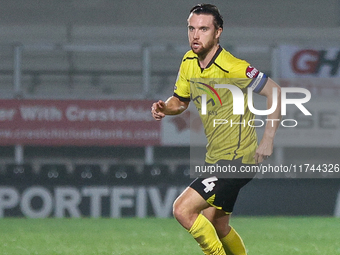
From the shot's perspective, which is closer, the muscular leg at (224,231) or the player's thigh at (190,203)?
the player's thigh at (190,203)

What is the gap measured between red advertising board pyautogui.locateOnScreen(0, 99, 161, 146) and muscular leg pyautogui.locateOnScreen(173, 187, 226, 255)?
698 centimetres

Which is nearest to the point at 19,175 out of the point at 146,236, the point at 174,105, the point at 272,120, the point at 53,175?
the point at 53,175

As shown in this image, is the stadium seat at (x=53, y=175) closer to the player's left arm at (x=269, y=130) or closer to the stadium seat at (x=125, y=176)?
the stadium seat at (x=125, y=176)

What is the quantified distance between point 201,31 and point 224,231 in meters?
1.44

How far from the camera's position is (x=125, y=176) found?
10.2 meters

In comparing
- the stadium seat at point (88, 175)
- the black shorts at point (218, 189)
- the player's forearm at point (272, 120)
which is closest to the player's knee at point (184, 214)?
the black shorts at point (218, 189)

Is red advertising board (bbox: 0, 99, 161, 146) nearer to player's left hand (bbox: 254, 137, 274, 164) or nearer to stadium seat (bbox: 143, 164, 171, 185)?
stadium seat (bbox: 143, 164, 171, 185)

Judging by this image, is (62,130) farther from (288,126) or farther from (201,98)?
→ (201,98)

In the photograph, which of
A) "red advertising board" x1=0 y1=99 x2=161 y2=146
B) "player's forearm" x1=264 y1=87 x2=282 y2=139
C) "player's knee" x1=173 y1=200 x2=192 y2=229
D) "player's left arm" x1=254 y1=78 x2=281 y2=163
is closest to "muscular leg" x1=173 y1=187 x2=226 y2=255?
"player's knee" x1=173 y1=200 x2=192 y2=229

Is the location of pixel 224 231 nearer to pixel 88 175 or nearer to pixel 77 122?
pixel 88 175

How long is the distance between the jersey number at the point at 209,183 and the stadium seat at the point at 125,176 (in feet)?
19.0

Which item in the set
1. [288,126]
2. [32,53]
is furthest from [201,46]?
[32,53]

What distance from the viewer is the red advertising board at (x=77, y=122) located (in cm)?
1130

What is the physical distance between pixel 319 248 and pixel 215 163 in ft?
8.77
